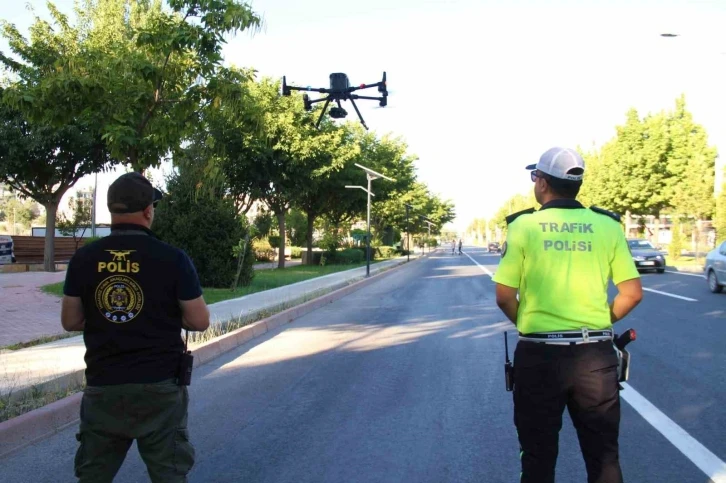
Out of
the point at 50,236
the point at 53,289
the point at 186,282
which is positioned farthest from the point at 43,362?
the point at 50,236

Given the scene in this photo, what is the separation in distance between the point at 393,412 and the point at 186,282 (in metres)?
3.64

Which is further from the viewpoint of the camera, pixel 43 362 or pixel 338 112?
pixel 338 112

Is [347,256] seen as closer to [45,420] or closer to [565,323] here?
[45,420]

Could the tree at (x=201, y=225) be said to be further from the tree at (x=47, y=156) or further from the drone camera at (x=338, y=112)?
the drone camera at (x=338, y=112)

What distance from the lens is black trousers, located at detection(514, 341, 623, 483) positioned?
280 centimetres

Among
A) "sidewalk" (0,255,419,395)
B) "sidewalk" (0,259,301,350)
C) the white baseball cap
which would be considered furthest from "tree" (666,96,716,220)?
the white baseball cap

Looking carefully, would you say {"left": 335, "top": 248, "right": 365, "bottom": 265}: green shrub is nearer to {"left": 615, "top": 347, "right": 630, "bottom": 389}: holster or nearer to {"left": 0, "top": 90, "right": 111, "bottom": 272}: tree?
{"left": 0, "top": 90, "right": 111, "bottom": 272}: tree

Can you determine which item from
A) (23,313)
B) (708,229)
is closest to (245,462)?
(23,313)

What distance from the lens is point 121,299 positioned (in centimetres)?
271

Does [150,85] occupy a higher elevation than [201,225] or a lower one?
higher

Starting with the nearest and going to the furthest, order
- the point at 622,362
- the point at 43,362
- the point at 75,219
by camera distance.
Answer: the point at 622,362
the point at 43,362
the point at 75,219

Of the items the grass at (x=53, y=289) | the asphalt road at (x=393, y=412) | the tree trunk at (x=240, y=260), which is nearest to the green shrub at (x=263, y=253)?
the tree trunk at (x=240, y=260)

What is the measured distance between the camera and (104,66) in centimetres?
878

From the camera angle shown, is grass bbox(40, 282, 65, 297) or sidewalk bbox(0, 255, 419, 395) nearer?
sidewalk bbox(0, 255, 419, 395)
